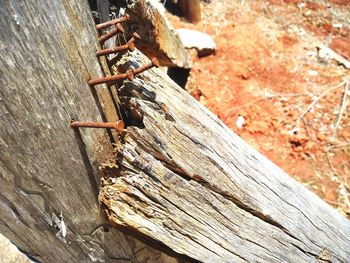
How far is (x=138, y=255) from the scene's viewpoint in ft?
4.28

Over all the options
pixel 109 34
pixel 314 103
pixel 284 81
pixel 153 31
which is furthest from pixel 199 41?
pixel 109 34

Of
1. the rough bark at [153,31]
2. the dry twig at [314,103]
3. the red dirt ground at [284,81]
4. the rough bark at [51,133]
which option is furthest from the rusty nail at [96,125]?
the dry twig at [314,103]

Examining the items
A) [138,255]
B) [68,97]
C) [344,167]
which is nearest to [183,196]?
[138,255]

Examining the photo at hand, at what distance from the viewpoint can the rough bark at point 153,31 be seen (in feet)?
5.37

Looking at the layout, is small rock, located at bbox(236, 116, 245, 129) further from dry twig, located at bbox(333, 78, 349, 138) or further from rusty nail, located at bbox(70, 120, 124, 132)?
rusty nail, located at bbox(70, 120, 124, 132)

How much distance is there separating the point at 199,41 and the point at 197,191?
5486 millimetres

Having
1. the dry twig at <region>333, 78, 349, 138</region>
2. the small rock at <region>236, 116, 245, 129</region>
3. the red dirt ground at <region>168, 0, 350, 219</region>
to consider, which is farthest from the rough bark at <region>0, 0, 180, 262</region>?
the dry twig at <region>333, 78, 349, 138</region>

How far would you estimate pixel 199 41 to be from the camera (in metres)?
6.32

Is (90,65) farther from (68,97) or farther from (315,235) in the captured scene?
(315,235)

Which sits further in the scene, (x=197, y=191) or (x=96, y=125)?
(x=197, y=191)

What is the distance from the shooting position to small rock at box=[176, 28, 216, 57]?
626cm

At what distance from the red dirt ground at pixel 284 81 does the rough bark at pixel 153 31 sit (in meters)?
2.48

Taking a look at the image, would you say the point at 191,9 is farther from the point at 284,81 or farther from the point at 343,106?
the point at 343,106

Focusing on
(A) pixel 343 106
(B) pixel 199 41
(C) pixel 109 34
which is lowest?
(A) pixel 343 106
